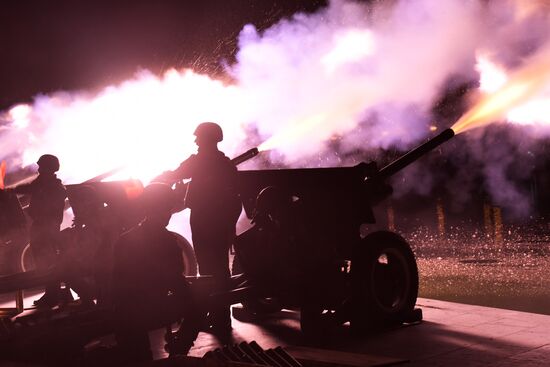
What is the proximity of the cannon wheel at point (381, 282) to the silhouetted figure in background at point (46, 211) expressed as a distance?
12.7ft

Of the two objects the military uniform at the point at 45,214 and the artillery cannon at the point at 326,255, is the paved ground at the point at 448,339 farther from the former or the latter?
the military uniform at the point at 45,214

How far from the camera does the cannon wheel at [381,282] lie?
679 cm

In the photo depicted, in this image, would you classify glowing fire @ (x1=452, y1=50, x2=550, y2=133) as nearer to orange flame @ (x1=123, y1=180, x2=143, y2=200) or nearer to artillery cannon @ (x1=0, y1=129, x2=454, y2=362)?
artillery cannon @ (x1=0, y1=129, x2=454, y2=362)

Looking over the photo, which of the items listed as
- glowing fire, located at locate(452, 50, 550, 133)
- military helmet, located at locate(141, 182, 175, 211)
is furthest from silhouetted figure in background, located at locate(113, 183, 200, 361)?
glowing fire, located at locate(452, 50, 550, 133)

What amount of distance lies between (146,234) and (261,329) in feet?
8.60

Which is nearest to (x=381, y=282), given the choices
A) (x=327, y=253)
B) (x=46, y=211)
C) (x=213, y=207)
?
(x=327, y=253)

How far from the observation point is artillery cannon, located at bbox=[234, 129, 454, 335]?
21.6 feet

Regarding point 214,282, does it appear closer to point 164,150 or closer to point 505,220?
point 164,150

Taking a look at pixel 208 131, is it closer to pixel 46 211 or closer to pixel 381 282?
pixel 381 282

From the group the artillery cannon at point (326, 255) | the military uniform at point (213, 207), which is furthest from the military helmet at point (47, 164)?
the artillery cannon at point (326, 255)

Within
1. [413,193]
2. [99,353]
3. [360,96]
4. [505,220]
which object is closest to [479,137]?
[413,193]

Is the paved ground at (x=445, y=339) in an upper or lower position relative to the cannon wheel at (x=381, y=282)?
lower

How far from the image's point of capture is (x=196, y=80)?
1343cm

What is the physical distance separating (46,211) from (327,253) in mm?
3771
